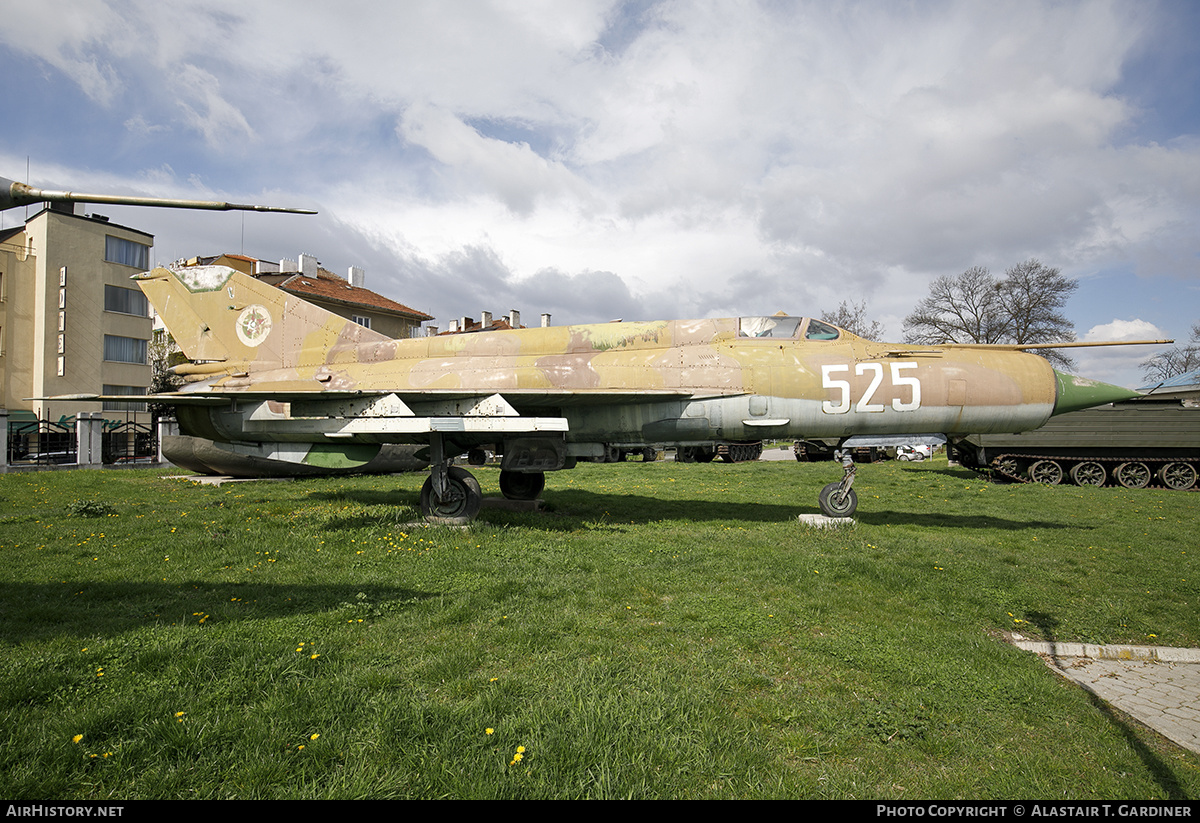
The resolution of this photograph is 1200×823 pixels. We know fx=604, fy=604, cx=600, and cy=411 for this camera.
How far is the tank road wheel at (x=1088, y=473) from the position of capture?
18.2m

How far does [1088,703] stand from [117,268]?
149 ft

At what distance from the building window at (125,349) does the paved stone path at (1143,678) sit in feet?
143

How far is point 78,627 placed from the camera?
4500 mm

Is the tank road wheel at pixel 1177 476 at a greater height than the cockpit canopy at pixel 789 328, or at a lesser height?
lesser

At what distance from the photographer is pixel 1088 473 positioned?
18312mm

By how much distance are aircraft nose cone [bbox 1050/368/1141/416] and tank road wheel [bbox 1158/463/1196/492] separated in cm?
1288

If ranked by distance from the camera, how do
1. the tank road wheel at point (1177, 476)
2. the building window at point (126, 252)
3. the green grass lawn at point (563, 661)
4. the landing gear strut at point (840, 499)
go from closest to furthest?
the green grass lawn at point (563, 661)
the landing gear strut at point (840, 499)
the tank road wheel at point (1177, 476)
the building window at point (126, 252)

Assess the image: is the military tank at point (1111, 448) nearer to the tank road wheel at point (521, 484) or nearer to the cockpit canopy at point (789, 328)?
the cockpit canopy at point (789, 328)

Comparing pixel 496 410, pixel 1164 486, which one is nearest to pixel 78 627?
pixel 496 410

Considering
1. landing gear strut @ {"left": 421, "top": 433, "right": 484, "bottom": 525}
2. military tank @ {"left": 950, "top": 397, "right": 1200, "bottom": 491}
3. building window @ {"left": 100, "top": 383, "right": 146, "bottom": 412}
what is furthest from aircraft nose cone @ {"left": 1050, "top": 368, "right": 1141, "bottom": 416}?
building window @ {"left": 100, "top": 383, "right": 146, "bottom": 412}

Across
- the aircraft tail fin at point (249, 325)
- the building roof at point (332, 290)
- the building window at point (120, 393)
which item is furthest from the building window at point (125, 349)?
the aircraft tail fin at point (249, 325)

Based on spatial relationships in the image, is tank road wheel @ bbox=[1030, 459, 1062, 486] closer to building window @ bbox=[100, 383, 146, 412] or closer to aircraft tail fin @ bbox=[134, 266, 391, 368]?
aircraft tail fin @ bbox=[134, 266, 391, 368]

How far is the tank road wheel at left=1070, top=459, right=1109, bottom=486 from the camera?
18.2 m
